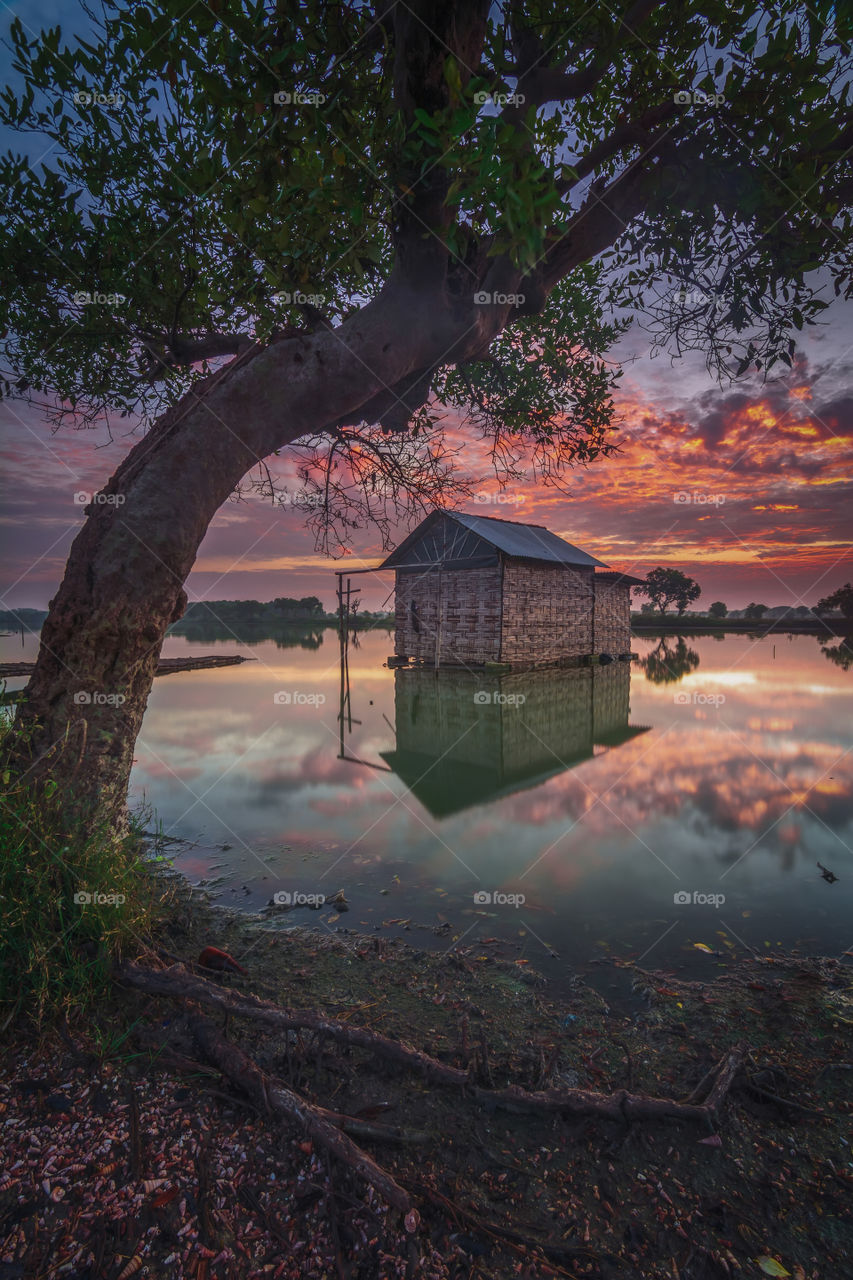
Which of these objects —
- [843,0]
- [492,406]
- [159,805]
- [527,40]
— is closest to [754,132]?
[843,0]

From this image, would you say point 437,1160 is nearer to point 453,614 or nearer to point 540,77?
point 540,77

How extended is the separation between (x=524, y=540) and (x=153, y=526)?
25402 mm

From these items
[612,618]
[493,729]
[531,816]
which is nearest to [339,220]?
[531,816]

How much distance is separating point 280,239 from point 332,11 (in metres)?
1.55

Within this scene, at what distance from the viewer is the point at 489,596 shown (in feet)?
76.5

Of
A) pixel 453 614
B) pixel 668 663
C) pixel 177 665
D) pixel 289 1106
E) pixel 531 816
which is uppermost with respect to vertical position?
pixel 453 614

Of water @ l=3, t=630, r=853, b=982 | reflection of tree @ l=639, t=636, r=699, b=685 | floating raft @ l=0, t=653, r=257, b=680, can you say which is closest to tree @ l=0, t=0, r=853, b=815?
water @ l=3, t=630, r=853, b=982

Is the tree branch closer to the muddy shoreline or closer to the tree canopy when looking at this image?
A: the tree canopy

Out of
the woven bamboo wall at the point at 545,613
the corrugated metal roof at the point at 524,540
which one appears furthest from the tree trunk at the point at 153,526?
the woven bamboo wall at the point at 545,613

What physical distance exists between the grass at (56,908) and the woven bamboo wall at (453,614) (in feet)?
66.6

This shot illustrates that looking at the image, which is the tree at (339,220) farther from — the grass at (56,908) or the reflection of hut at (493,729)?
the reflection of hut at (493,729)

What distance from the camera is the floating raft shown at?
72.5 feet

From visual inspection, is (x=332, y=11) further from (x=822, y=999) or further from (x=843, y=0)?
(x=822, y=999)

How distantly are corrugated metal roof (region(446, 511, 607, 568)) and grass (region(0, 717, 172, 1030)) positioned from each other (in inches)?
785
